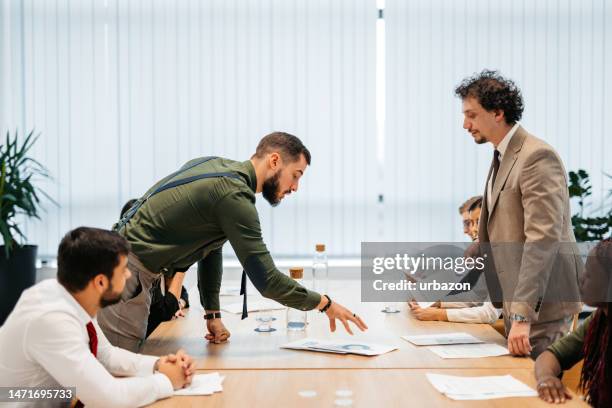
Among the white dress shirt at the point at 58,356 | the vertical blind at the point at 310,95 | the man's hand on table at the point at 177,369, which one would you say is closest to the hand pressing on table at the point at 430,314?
the man's hand on table at the point at 177,369

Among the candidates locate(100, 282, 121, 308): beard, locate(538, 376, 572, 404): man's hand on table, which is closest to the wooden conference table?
locate(538, 376, 572, 404): man's hand on table

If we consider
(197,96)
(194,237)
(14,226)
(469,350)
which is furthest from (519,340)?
(14,226)

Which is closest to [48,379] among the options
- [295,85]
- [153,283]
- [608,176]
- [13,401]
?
→ [13,401]

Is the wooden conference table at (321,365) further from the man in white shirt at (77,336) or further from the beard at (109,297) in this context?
the beard at (109,297)

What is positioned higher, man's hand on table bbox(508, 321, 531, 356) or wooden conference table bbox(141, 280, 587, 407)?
man's hand on table bbox(508, 321, 531, 356)

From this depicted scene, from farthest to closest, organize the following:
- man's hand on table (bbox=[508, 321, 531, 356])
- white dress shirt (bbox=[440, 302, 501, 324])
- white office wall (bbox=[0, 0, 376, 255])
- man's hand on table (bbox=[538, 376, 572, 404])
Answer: white office wall (bbox=[0, 0, 376, 255]), white dress shirt (bbox=[440, 302, 501, 324]), man's hand on table (bbox=[508, 321, 531, 356]), man's hand on table (bbox=[538, 376, 572, 404])

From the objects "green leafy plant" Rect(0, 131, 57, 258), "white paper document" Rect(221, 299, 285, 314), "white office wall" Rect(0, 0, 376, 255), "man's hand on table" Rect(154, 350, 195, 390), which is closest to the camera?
"man's hand on table" Rect(154, 350, 195, 390)

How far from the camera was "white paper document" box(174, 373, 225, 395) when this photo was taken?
1.78 metres

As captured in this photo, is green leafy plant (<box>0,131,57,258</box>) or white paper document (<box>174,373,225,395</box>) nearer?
white paper document (<box>174,373,225,395</box>)

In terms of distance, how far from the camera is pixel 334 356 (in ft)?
7.20

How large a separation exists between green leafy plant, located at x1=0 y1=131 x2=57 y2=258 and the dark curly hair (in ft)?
12.2

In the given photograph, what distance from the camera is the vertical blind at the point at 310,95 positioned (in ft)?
17.3

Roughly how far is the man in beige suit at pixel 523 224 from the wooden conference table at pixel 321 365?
17cm

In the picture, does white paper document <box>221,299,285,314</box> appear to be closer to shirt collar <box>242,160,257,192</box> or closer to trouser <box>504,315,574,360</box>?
shirt collar <box>242,160,257,192</box>
